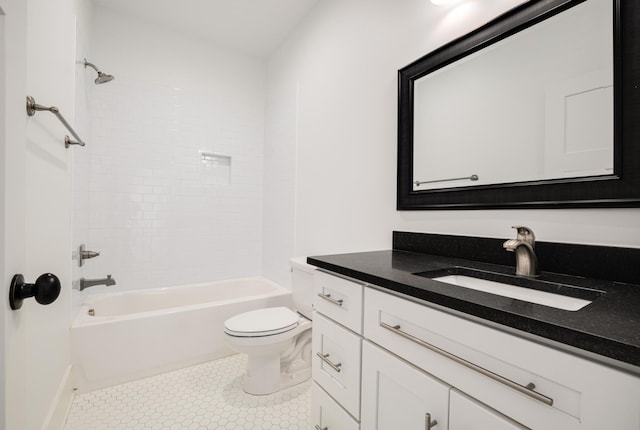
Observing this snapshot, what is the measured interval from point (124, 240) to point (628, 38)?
3094mm

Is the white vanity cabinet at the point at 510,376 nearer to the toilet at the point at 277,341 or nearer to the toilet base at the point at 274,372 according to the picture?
the toilet at the point at 277,341

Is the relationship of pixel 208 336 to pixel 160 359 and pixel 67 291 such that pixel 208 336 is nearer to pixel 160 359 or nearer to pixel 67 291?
pixel 160 359

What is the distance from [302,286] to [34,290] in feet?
4.93

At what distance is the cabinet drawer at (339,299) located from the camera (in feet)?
3.28

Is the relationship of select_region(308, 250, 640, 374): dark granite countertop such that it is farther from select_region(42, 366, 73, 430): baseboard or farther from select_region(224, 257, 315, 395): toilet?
select_region(42, 366, 73, 430): baseboard

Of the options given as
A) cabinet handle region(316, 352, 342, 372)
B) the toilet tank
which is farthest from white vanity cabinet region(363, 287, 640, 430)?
the toilet tank

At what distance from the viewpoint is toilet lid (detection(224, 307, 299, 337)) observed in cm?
162

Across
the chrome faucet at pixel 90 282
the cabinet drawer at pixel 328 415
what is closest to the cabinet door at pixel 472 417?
the cabinet drawer at pixel 328 415

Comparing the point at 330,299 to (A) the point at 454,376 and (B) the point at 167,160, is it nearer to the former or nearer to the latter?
(A) the point at 454,376

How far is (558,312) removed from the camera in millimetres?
567

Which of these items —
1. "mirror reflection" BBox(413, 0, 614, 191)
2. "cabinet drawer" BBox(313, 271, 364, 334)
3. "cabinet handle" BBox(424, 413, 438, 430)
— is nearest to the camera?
"cabinet handle" BBox(424, 413, 438, 430)

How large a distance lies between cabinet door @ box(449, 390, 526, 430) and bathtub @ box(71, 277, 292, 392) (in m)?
1.81

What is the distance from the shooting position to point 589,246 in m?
0.89

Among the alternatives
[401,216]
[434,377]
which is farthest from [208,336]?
[434,377]
